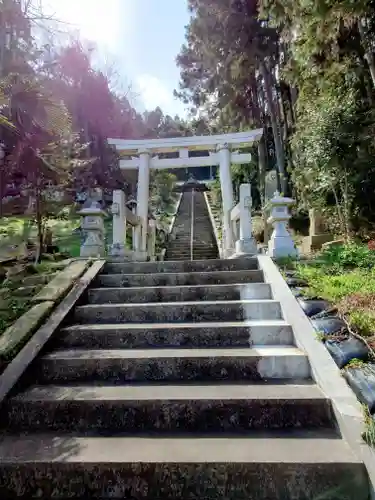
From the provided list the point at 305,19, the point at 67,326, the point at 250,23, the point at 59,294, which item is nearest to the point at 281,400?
the point at 67,326

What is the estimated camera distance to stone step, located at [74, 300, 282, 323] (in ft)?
10.3

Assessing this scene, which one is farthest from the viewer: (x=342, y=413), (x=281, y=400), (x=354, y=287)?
(x=354, y=287)

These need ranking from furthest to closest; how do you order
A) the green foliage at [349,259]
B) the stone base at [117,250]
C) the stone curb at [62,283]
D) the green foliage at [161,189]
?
the green foliage at [161,189], the stone base at [117,250], the green foliage at [349,259], the stone curb at [62,283]

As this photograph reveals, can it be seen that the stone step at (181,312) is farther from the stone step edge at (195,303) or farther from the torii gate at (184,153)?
the torii gate at (184,153)

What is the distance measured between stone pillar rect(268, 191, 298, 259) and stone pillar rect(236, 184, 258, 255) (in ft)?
1.51

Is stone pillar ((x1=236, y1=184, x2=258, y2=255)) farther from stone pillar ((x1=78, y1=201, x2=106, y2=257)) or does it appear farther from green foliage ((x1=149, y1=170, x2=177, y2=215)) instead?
green foliage ((x1=149, y1=170, x2=177, y2=215))

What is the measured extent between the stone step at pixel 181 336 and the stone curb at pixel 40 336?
0.14 m

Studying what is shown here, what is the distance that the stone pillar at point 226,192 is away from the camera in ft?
24.4

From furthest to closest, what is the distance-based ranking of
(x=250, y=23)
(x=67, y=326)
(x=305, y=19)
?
1. (x=250, y=23)
2. (x=305, y=19)
3. (x=67, y=326)

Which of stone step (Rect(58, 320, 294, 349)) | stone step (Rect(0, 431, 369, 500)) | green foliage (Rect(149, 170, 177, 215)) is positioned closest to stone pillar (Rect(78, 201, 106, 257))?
stone step (Rect(58, 320, 294, 349))

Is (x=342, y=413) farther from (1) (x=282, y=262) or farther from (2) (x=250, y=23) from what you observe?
(2) (x=250, y=23)

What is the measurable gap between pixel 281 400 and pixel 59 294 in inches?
92.3

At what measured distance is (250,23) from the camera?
12117mm

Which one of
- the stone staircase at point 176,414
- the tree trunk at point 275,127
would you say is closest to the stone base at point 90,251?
the stone staircase at point 176,414
